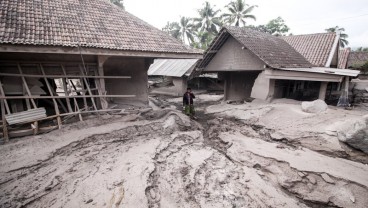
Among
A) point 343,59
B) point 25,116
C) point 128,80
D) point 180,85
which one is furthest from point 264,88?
point 343,59

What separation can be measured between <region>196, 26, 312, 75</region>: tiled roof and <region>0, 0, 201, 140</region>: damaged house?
138 inches

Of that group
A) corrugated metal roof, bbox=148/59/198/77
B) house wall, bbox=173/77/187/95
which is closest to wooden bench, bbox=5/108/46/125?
corrugated metal roof, bbox=148/59/198/77

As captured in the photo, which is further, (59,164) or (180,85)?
(180,85)

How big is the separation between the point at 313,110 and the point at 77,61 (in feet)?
30.6

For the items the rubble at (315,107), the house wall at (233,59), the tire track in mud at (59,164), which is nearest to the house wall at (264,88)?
the house wall at (233,59)

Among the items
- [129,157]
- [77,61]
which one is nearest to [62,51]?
[77,61]

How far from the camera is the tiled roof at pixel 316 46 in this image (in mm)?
13016

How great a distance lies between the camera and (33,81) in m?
7.04

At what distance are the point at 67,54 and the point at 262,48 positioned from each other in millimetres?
9318

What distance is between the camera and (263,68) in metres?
10.2

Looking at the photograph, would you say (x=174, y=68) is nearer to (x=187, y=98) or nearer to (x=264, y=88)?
(x=187, y=98)

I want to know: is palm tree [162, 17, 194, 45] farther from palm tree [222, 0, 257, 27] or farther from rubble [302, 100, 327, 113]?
rubble [302, 100, 327, 113]

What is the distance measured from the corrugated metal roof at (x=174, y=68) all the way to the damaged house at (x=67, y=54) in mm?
8946

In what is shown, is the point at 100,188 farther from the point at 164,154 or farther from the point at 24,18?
the point at 24,18
